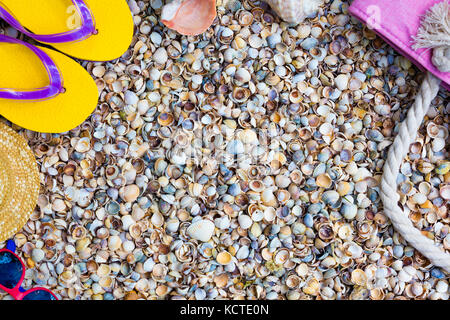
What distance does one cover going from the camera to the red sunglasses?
886 mm

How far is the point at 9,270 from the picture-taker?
0.89 m

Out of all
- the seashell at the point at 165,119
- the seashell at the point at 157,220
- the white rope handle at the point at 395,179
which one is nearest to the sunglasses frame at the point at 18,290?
→ the seashell at the point at 157,220

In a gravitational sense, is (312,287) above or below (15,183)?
below

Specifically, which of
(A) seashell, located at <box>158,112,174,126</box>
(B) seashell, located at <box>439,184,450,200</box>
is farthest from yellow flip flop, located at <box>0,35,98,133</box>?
(B) seashell, located at <box>439,184,450,200</box>

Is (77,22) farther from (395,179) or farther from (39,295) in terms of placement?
(395,179)

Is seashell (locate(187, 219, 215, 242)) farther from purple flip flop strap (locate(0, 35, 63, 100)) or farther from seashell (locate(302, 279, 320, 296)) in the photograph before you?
purple flip flop strap (locate(0, 35, 63, 100))

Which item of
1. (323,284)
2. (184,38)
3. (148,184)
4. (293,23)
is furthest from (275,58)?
(323,284)

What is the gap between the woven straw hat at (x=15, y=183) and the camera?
0.89m

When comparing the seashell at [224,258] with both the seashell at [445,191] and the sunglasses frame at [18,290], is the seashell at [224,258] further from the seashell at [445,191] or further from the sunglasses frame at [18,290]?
the seashell at [445,191]

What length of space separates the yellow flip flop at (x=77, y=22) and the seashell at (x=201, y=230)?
0.40 metres

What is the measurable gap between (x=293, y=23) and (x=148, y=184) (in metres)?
0.48

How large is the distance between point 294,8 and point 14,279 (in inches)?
32.4

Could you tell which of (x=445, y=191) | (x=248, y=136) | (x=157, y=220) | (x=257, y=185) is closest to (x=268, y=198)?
(x=257, y=185)
